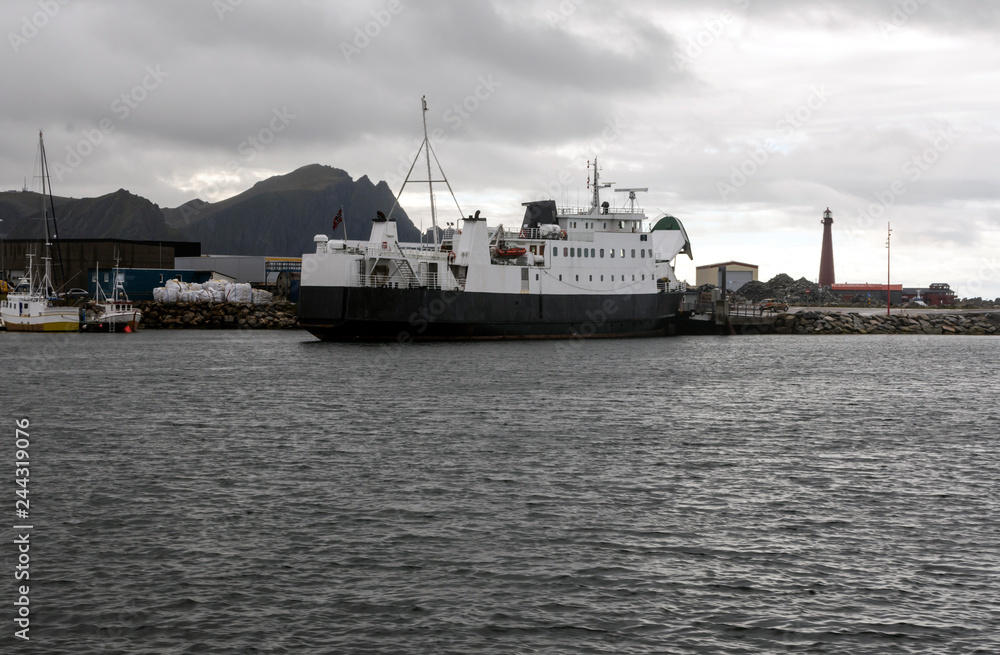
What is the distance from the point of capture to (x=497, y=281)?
5069 centimetres

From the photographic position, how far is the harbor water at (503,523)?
9.02 meters

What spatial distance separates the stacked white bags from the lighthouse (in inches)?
3592

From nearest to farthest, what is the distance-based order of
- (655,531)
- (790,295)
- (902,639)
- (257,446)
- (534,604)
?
1. (902,639)
2. (534,604)
3. (655,531)
4. (257,446)
5. (790,295)

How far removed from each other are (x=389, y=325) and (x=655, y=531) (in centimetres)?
3601

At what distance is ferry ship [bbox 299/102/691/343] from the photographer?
153ft

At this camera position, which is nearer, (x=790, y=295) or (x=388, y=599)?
(x=388, y=599)

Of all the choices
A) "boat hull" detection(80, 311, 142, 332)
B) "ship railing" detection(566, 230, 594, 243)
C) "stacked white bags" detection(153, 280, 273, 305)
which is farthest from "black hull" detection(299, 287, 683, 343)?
"stacked white bags" detection(153, 280, 273, 305)

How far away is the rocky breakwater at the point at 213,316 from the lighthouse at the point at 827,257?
92.6 metres

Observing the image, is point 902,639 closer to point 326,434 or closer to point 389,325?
point 326,434

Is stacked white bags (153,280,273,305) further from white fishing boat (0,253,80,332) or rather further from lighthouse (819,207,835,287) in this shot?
lighthouse (819,207,835,287)

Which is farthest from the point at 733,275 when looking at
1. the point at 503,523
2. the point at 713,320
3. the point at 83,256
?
the point at 503,523

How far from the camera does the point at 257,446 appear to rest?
739 inches

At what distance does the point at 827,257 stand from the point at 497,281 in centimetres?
10292

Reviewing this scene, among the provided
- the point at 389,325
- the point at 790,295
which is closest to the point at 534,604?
the point at 389,325
